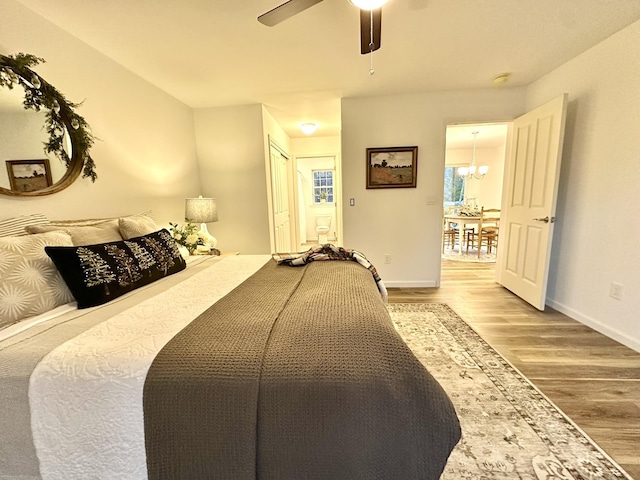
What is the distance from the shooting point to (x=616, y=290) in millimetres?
2074

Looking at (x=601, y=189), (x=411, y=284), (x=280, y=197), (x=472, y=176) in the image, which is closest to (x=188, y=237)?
(x=280, y=197)

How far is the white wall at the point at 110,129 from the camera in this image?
1623mm

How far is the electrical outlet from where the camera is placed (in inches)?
80.5

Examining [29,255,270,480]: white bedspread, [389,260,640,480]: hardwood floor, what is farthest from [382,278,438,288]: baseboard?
[29,255,270,480]: white bedspread

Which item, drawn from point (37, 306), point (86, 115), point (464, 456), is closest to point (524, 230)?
point (464, 456)

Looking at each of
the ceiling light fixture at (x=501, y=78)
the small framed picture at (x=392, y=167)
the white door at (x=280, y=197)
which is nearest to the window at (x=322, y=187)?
the white door at (x=280, y=197)

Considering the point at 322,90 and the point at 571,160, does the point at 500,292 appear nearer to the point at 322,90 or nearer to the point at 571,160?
the point at 571,160

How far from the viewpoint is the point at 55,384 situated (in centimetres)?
78

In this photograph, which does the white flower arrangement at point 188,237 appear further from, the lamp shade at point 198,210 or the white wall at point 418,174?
the white wall at point 418,174

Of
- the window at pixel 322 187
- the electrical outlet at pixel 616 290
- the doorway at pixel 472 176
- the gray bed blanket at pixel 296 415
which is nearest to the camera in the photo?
the gray bed blanket at pixel 296 415

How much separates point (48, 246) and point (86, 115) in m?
1.26

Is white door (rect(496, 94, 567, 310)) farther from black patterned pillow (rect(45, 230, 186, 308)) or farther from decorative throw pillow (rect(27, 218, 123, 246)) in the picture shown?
decorative throw pillow (rect(27, 218, 123, 246))

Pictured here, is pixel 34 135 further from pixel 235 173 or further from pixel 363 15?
pixel 363 15

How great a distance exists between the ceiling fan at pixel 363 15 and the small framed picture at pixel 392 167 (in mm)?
1591
